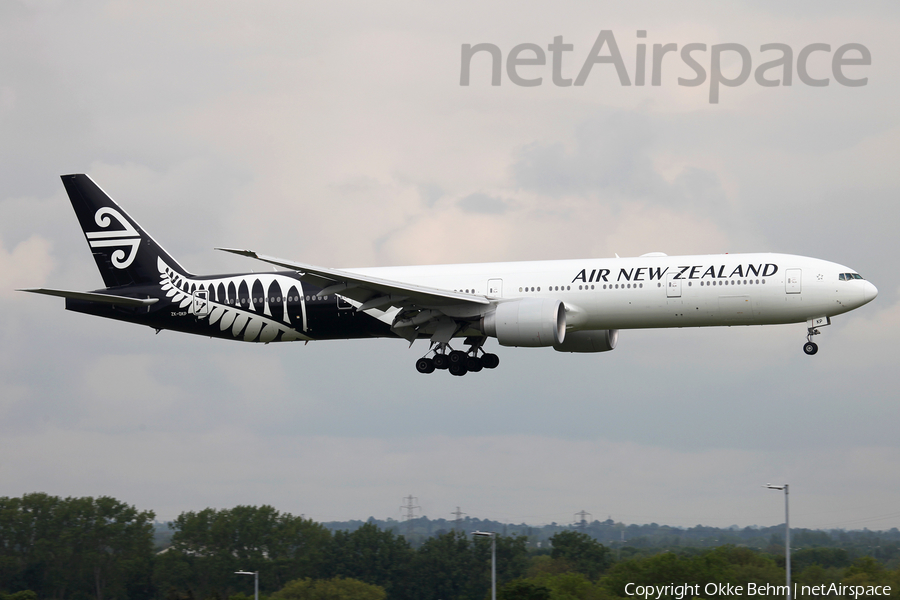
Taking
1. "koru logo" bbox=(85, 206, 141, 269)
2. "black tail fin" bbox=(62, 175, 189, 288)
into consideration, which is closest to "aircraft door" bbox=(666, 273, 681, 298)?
"black tail fin" bbox=(62, 175, 189, 288)

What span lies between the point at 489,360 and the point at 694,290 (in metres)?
11.0

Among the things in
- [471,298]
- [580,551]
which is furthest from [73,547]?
[471,298]

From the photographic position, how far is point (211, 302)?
4934 cm

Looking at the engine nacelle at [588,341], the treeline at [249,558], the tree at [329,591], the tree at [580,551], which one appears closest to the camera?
the engine nacelle at [588,341]

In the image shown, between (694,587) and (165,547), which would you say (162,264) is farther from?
(165,547)

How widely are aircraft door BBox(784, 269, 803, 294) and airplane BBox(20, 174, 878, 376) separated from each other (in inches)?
1.6

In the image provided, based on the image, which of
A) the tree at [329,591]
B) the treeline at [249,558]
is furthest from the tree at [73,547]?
the tree at [329,591]

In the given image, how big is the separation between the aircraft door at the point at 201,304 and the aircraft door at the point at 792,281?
26694mm

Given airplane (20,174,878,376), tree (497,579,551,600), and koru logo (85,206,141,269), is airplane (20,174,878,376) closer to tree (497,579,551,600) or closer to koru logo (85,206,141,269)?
koru logo (85,206,141,269)

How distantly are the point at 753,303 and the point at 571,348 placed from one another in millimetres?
10755

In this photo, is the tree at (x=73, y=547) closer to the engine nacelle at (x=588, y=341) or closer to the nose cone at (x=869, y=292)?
the engine nacelle at (x=588, y=341)

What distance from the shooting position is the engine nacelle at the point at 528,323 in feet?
137

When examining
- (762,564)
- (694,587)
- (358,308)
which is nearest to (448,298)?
(358,308)

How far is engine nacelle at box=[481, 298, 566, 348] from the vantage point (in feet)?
137
